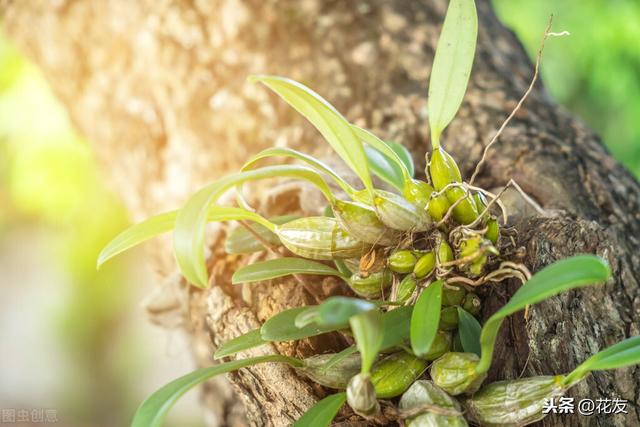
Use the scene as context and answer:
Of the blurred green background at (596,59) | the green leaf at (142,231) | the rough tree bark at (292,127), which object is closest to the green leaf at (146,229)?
the green leaf at (142,231)

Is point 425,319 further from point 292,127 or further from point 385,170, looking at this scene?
point 292,127

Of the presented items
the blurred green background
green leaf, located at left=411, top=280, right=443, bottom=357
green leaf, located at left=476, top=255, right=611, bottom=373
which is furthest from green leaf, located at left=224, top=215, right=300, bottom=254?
the blurred green background

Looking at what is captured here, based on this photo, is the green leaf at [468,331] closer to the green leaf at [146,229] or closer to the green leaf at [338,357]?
the green leaf at [338,357]

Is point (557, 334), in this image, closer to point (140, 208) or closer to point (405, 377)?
point (405, 377)

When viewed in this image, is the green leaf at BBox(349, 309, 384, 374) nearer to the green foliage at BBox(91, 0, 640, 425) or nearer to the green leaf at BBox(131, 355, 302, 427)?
the green foliage at BBox(91, 0, 640, 425)

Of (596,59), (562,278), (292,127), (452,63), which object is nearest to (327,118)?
(452,63)

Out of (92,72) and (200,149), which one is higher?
(92,72)

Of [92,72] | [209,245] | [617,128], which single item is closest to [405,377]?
[209,245]
